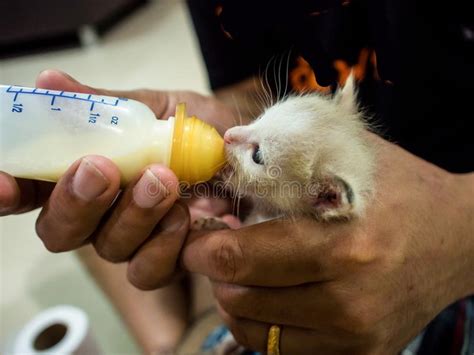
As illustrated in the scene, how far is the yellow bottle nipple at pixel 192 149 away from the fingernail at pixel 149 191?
3cm

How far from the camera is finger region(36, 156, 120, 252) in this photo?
58cm

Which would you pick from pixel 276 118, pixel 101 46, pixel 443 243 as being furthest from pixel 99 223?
pixel 101 46

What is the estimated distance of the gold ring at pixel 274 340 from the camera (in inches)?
28.3

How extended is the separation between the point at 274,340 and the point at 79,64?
76.3 inches

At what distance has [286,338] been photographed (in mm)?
720

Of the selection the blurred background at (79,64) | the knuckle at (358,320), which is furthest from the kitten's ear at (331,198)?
the blurred background at (79,64)

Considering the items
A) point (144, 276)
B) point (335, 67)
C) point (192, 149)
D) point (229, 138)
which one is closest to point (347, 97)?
point (335, 67)

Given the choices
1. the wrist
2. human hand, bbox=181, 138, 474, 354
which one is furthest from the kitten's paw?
the wrist

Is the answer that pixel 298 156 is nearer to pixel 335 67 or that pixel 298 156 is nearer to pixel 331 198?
pixel 331 198

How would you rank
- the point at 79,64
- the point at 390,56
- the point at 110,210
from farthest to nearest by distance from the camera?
1. the point at 79,64
2. the point at 390,56
3. the point at 110,210

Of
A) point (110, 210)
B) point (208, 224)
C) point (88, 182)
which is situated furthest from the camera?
point (208, 224)

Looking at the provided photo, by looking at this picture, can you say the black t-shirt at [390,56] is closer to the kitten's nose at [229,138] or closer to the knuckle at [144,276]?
the kitten's nose at [229,138]

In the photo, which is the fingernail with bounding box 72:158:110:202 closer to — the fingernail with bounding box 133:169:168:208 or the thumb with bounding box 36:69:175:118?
the fingernail with bounding box 133:169:168:208

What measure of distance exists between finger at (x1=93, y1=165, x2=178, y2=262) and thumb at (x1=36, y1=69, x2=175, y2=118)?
0.18 meters
